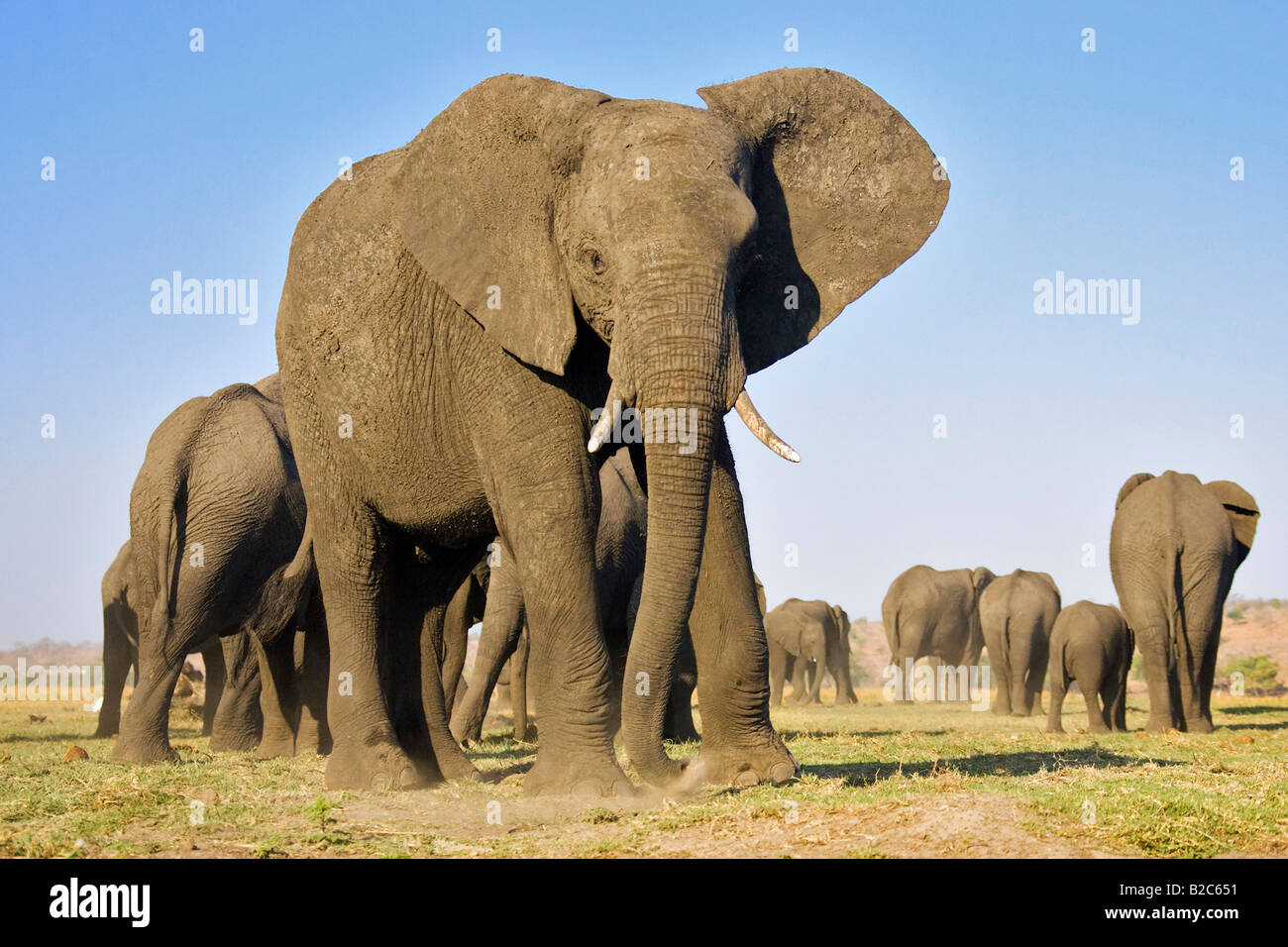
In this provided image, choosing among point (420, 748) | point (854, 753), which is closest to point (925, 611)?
point (854, 753)

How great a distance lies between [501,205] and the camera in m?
7.99

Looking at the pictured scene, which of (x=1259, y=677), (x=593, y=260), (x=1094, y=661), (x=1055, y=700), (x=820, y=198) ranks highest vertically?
(x=820, y=198)

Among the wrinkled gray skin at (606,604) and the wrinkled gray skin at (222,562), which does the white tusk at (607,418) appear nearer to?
the wrinkled gray skin at (222,562)

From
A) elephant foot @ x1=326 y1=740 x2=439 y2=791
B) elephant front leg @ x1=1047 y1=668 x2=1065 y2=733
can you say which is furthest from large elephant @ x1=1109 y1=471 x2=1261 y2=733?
elephant foot @ x1=326 y1=740 x2=439 y2=791

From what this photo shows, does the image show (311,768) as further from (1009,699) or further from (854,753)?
(1009,699)

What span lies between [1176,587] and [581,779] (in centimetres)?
1157

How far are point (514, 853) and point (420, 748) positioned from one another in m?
3.95

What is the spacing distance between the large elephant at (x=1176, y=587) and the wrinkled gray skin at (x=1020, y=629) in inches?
208

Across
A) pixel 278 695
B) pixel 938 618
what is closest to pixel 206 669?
pixel 278 695

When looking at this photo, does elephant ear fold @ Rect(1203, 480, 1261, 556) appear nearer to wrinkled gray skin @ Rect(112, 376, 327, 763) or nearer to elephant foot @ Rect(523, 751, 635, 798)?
wrinkled gray skin @ Rect(112, 376, 327, 763)

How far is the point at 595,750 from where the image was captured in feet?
24.4

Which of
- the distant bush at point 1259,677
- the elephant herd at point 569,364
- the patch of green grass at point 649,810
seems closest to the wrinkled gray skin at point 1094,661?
the patch of green grass at point 649,810

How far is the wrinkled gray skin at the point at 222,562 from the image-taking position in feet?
39.3

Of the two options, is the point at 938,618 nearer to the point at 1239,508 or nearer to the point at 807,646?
the point at 807,646
